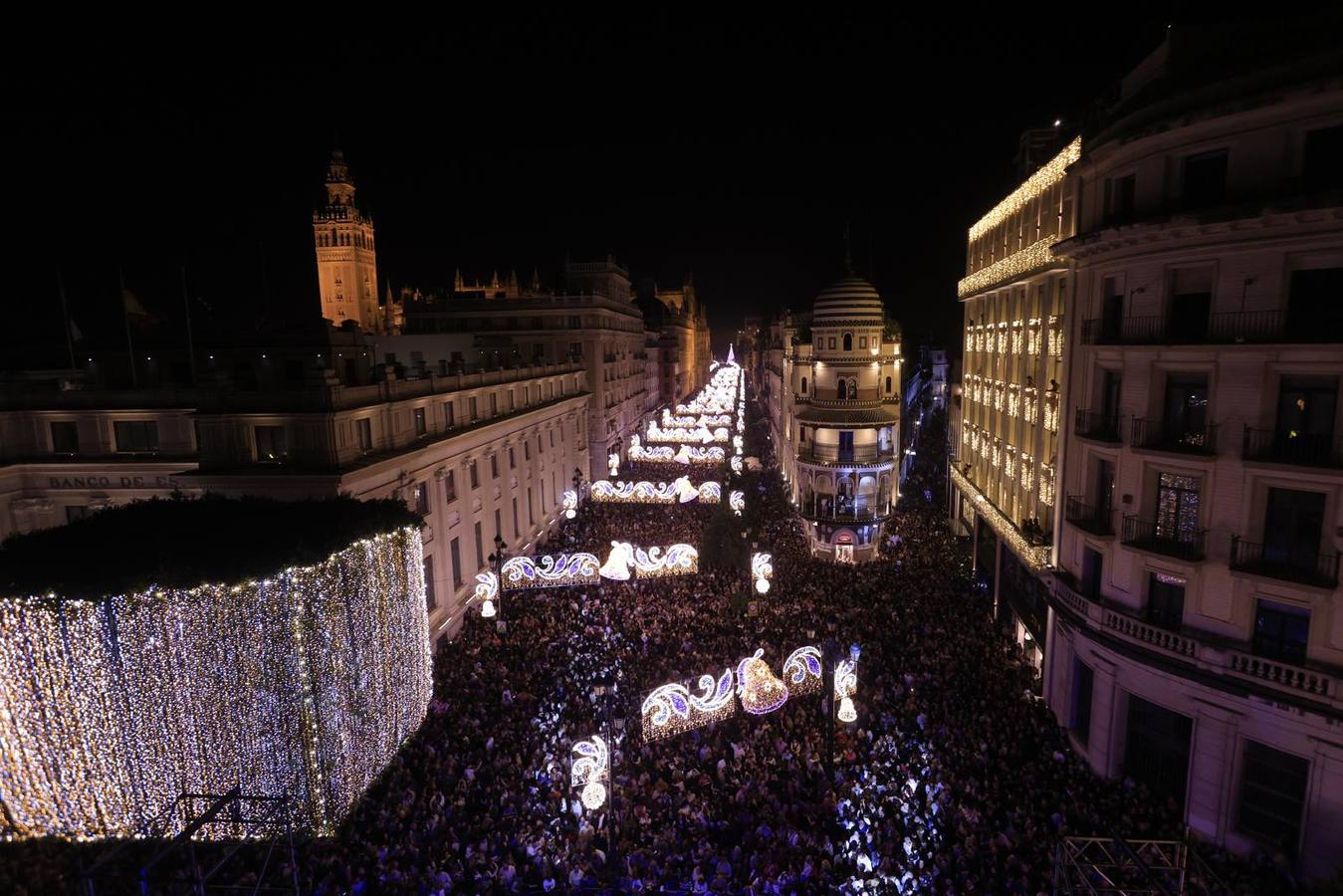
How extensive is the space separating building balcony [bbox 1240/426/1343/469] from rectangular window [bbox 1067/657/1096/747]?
784 cm

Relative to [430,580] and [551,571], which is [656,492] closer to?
[551,571]

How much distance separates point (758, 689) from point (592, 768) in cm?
596

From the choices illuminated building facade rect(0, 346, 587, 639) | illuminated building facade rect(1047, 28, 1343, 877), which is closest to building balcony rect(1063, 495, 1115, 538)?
illuminated building facade rect(1047, 28, 1343, 877)

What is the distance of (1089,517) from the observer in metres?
19.8

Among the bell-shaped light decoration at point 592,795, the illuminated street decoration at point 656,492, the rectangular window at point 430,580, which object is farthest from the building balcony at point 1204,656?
the illuminated street decoration at point 656,492

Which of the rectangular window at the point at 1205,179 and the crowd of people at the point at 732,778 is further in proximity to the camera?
the rectangular window at the point at 1205,179

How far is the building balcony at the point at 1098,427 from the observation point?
18.6m

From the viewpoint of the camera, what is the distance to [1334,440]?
14422 millimetres

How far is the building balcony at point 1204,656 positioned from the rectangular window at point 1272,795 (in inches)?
60.8

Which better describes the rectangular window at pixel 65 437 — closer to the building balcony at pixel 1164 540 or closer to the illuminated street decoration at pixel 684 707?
the illuminated street decoration at pixel 684 707

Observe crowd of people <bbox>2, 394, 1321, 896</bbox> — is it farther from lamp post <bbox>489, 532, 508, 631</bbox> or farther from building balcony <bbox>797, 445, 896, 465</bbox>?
building balcony <bbox>797, 445, 896, 465</bbox>

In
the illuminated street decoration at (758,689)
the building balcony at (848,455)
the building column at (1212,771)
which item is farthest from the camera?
the building balcony at (848,455)

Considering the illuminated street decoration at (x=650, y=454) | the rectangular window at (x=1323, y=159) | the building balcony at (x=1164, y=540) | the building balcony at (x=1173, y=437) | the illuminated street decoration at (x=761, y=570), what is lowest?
the illuminated street decoration at (x=761, y=570)

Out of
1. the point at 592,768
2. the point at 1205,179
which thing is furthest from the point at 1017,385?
the point at 592,768
